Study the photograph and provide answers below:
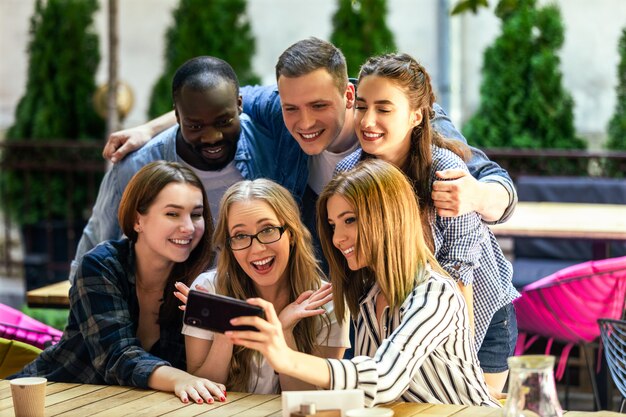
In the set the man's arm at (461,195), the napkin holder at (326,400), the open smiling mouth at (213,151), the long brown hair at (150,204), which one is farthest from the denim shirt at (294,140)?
the napkin holder at (326,400)

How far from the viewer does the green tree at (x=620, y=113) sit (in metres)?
8.62

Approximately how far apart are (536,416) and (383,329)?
2.28ft

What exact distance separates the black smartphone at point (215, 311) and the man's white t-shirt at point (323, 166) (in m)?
1.13

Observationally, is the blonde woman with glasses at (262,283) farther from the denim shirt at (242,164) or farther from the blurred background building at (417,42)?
the blurred background building at (417,42)

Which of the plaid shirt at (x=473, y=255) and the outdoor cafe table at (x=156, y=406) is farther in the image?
the plaid shirt at (x=473, y=255)

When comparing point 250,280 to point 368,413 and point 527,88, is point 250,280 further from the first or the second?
point 527,88

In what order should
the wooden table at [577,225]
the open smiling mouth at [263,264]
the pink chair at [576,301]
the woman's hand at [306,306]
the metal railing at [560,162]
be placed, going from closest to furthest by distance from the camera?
the woman's hand at [306,306]
the open smiling mouth at [263,264]
the pink chair at [576,301]
the wooden table at [577,225]
the metal railing at [560,162]

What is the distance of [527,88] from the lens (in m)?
8.90

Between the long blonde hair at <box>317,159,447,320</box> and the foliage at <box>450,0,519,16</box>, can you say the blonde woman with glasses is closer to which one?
the long blonde hair at <box>317,159,447,320</box>

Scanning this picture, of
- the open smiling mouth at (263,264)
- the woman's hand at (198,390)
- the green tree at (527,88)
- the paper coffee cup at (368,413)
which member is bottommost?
the woman's hand at (198,390)

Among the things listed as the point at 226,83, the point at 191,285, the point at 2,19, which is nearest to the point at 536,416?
the point at 191,285

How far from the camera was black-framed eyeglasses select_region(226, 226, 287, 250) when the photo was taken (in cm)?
314

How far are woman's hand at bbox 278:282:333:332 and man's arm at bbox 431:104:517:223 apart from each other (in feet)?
1.32

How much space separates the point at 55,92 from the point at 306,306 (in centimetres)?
722
